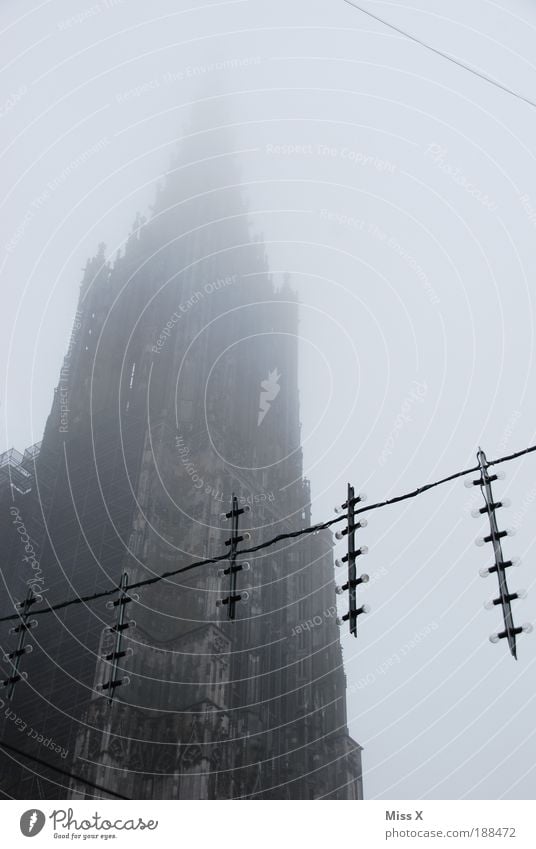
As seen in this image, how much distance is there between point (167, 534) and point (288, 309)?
31.2 meters

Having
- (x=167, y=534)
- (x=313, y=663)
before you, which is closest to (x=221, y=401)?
(x=167, y=534)

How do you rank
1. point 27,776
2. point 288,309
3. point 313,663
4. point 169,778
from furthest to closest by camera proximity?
point 288,309 < point 313,663 < point 27,776 < point 169,778

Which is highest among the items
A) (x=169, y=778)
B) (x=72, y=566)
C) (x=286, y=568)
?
(x=286, y=568)

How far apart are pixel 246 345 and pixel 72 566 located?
84.9 ft

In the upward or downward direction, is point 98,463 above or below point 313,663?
above

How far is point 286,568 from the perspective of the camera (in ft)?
172

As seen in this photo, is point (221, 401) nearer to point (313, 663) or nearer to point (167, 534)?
point (167, 534)

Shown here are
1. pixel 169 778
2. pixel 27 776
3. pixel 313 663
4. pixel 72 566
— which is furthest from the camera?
pixel 313 663

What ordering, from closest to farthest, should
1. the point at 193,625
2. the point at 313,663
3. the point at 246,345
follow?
the point at 193,625, the point at 313,663, the point at 246,345

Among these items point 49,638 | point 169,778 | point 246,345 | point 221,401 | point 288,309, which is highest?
point 288,309

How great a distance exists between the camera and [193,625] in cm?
3988

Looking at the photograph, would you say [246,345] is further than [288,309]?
No

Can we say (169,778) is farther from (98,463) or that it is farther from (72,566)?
(98,463)

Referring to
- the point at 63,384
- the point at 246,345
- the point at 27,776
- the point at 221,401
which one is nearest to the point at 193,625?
the point at 27,776
